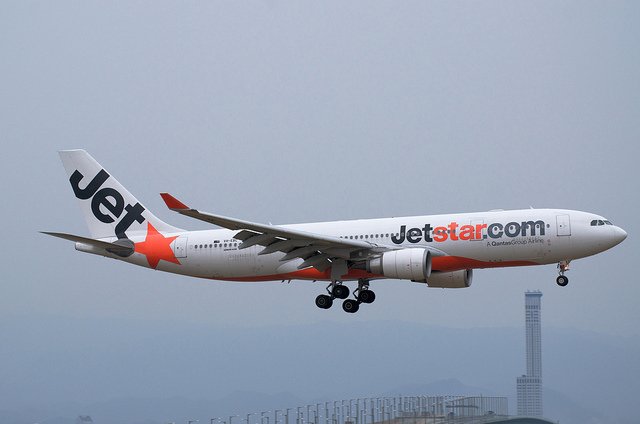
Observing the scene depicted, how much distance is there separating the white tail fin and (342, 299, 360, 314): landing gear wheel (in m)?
10.5

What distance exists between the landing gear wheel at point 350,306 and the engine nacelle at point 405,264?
4.34 m

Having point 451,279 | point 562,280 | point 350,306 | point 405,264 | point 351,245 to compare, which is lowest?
point 350,306

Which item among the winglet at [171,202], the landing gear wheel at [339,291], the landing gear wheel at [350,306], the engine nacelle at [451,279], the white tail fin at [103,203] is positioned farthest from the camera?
the white tail fin at [103,203]

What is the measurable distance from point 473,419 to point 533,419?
32.3m

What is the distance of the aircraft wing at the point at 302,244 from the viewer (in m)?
40.0

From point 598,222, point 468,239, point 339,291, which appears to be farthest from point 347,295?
point 598,222

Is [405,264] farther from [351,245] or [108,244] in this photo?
[108,244]

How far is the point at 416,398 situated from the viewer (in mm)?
84438

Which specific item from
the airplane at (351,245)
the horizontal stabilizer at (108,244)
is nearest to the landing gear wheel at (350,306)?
the airplane at (351,245)

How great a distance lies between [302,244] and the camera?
42.2 meters

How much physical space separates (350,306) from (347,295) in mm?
638

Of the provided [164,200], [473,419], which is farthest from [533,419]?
[164,200]

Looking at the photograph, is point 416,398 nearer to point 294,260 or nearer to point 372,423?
point 372,423

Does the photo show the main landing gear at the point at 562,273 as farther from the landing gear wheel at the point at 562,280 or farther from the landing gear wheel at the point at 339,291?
the landing gear wheel at the point at 339,291
